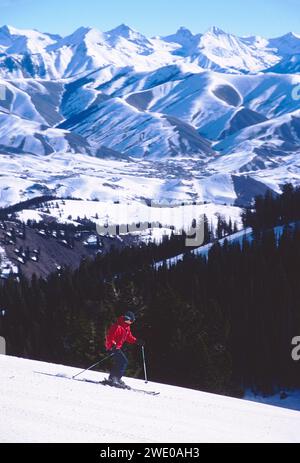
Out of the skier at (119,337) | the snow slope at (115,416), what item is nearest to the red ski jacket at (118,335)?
the skier at (119,337)

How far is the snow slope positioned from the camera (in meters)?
18.4

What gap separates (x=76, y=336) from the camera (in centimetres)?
6612

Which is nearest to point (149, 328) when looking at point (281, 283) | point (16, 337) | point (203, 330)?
point (203, 330)

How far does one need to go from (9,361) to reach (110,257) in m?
158

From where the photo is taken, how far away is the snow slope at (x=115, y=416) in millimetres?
18406

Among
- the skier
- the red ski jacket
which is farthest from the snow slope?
the red ski jacket

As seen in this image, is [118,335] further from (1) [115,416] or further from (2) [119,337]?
(1) [115,416]

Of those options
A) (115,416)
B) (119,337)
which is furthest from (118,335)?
(115,416)

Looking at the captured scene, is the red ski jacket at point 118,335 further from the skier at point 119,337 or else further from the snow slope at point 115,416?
the snow slope at point 115,416

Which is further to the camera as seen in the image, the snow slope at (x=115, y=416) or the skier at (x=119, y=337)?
the skier at (x=119, y=337)

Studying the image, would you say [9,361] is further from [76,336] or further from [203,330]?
[203,330]

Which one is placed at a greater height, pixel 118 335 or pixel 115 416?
pixel 118 335

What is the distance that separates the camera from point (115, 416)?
69.1ft

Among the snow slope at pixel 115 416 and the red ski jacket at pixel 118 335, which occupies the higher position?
the red ski jacket at pixel 118 335
